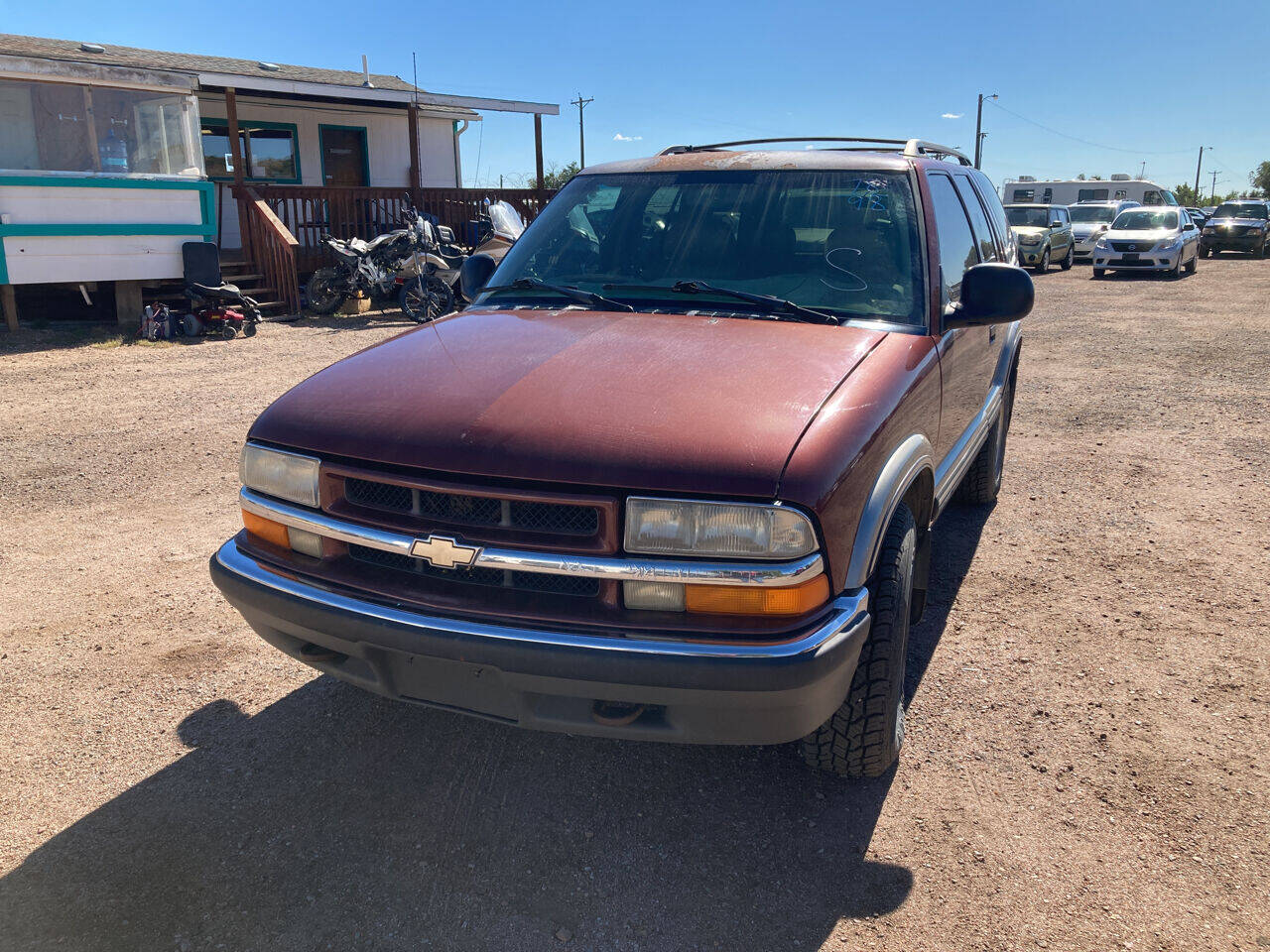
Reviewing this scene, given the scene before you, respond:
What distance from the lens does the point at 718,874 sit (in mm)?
2537

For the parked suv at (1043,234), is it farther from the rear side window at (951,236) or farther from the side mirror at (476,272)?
the side mirror at (476,272)

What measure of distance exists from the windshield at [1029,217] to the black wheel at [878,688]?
2383cm

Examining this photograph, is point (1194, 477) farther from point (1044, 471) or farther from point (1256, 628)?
point (1256, 628)

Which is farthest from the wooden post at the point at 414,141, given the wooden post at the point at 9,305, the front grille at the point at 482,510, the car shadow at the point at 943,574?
the front grille at the point at 482,510

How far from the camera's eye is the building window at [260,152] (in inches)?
691

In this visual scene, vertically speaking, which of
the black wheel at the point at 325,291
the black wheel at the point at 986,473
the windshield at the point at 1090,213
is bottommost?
the black wheel at the point at 986,473

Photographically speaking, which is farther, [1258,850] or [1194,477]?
[1194,477]

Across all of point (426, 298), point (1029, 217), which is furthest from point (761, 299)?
point (1029, 217)

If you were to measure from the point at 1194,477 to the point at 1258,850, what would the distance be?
4007 millimetres

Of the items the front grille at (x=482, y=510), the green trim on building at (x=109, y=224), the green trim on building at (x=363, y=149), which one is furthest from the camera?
the green trim on building at (x=363, y=149)

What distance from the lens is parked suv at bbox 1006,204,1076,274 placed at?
Result: 22828mm

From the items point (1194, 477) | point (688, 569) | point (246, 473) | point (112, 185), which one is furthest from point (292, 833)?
point (112, 185)

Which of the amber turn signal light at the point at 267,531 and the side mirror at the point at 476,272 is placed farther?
the side mirror at the point at 476,272

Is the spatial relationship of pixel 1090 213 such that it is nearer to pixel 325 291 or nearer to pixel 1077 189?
pixel 1077 189
